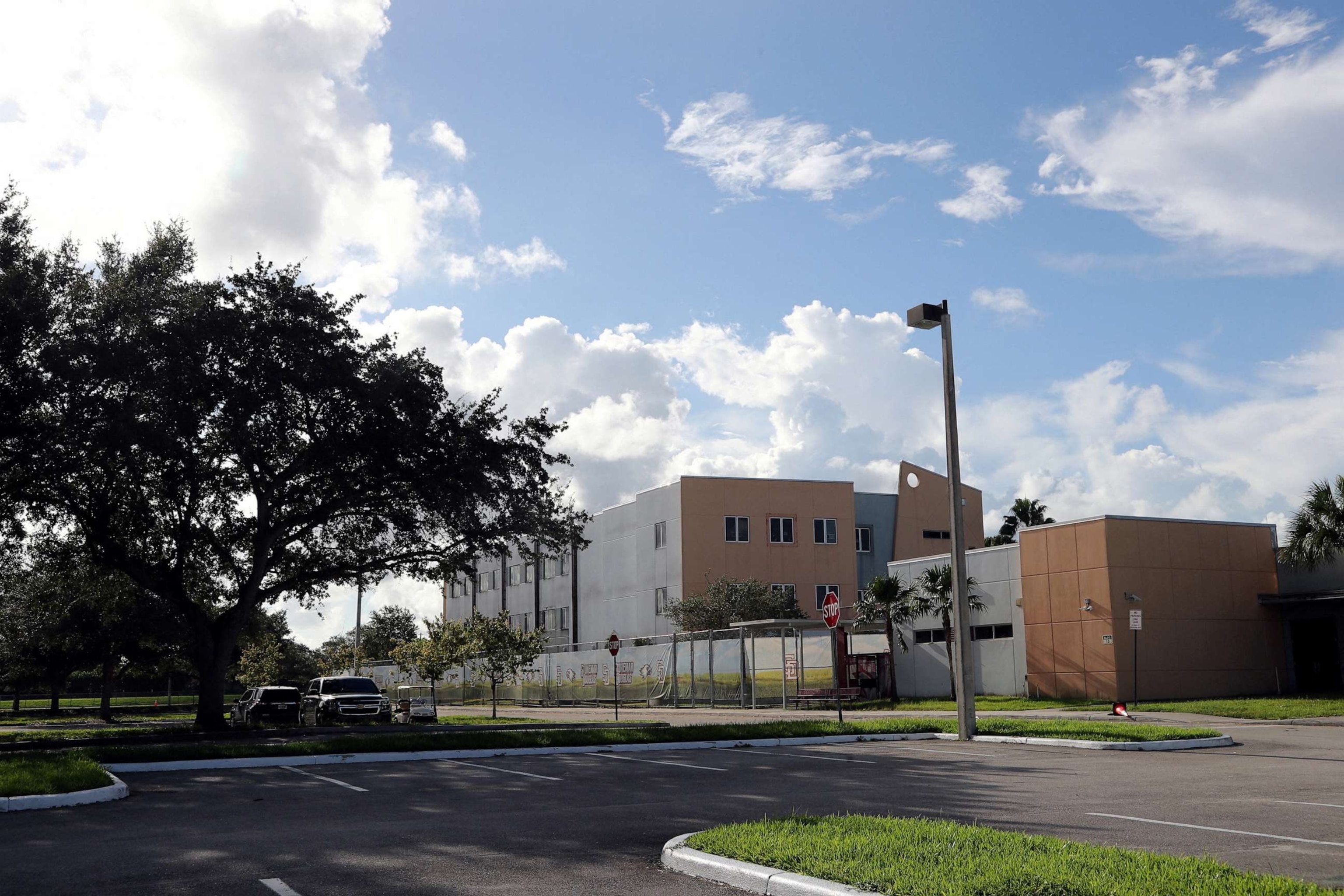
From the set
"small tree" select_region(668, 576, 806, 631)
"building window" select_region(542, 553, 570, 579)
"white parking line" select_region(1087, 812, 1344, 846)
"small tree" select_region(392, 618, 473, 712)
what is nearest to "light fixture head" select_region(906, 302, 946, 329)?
"white parking line" select_region(1087, 812, 1344, 846)

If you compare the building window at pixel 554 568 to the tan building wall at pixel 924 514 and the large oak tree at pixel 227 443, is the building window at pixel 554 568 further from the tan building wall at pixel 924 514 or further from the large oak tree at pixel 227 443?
the large oak tree at pixel 227 443

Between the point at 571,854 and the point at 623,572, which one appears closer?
the point at 571,854

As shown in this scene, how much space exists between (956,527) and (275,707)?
2555cm

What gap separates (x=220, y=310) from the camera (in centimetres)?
2688

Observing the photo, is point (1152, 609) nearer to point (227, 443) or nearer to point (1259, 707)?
point (1259, 707)

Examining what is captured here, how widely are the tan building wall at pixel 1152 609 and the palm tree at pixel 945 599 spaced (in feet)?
8.72

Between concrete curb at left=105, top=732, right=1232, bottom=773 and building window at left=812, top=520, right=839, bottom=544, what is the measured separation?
40.4 meters

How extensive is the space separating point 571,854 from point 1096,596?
31.6 metres

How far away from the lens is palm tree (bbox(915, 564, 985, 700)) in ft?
137

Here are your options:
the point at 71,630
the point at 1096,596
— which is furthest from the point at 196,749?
the point at 71,630

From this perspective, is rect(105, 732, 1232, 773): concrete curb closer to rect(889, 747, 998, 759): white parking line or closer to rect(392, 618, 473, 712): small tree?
rect(889, 747, 998, 759): white parking line

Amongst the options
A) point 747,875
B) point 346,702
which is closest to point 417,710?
point 346,702

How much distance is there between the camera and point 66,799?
12.7 meters

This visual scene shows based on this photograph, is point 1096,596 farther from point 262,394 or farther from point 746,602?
point 262,394
